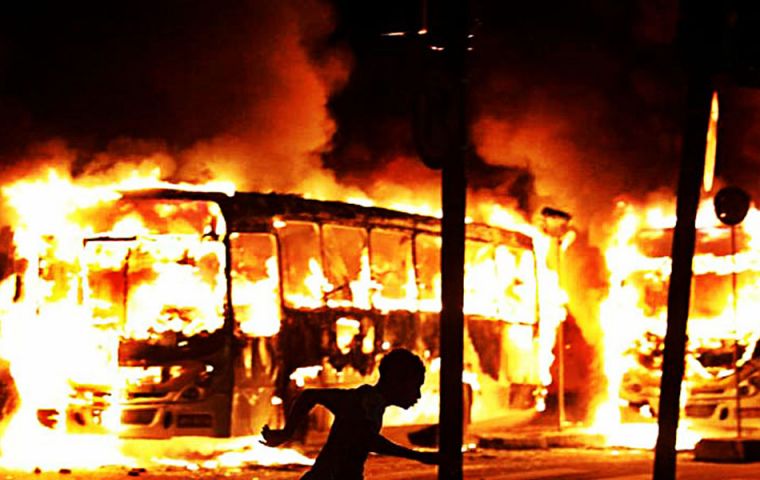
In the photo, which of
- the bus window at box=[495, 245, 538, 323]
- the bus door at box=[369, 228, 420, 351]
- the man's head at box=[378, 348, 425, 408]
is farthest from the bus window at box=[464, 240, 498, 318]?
the man's head at box=[378, 348, 425, 408]

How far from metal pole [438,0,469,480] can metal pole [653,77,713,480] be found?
4.54ft

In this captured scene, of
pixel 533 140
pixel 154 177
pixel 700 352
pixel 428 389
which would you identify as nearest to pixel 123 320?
pixel 154 177

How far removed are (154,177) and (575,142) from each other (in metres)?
13.0

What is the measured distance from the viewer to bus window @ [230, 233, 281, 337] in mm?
16828

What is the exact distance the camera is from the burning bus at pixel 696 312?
21.4 m

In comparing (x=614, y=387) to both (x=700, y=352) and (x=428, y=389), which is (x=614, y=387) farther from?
(x=428, y=389)

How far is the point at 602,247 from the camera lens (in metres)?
28.1

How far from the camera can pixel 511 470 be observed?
1661 centimetres

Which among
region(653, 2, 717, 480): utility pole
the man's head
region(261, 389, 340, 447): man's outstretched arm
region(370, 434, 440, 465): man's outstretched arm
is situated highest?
region(653, 2, 717, 480): utility pole

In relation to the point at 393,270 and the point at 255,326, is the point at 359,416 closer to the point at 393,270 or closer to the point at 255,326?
the point at 255,326

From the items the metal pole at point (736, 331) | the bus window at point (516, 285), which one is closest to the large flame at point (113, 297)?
the bus window at point (516, 285)

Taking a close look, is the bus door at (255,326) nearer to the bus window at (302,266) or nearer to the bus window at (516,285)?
the bus window at (302,266)

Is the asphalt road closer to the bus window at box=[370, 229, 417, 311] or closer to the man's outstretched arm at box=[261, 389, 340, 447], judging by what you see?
the bus window at box=[370, 229, 417, 311]

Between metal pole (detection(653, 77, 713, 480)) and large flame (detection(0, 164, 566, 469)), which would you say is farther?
large flame (detection(0, 164, 566, 469))
